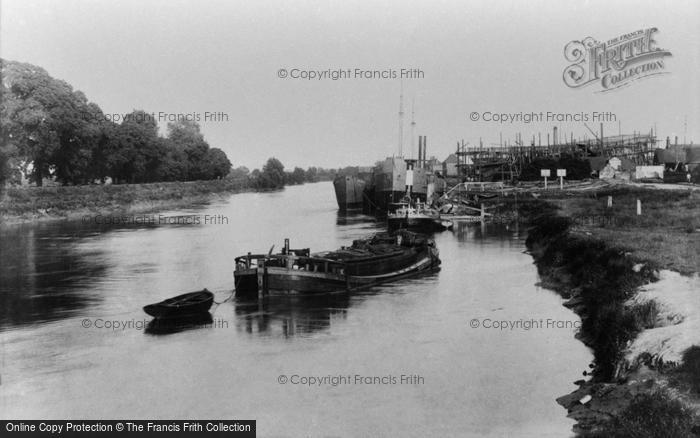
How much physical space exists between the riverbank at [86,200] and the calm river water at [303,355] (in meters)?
33.6

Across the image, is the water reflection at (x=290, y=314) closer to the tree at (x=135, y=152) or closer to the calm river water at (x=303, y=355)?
the calm river water at (x=303, y=355)

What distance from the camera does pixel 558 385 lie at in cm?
1852

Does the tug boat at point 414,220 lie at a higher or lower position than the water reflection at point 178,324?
higher

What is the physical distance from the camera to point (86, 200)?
81.4 meters

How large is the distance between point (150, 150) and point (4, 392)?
296ft

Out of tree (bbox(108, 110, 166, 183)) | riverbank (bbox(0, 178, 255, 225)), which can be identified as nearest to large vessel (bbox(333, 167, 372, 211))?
riverbank (bbox(0, 178, 255, 225))

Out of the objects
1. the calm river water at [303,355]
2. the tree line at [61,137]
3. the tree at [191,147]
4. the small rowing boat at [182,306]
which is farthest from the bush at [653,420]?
the tree at [191,147]

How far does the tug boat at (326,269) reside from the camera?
3039cm

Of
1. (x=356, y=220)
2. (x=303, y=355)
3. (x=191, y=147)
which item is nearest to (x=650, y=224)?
(x=303, y=355)

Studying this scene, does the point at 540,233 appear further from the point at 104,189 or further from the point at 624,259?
the point at 104,189

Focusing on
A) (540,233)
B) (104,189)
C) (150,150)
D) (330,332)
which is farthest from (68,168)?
(330,332)

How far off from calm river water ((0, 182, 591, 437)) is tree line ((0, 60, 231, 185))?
34.2 m

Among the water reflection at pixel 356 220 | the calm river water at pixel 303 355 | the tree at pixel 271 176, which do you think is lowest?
the calm river water at pixel 303 355

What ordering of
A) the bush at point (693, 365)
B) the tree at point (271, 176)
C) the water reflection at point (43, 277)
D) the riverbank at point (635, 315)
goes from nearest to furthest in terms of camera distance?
the riverbank at point (635, 315) < the bush at point (693, 365) < the water reflection at point (43, 277) < the tree at point (271, 176)
